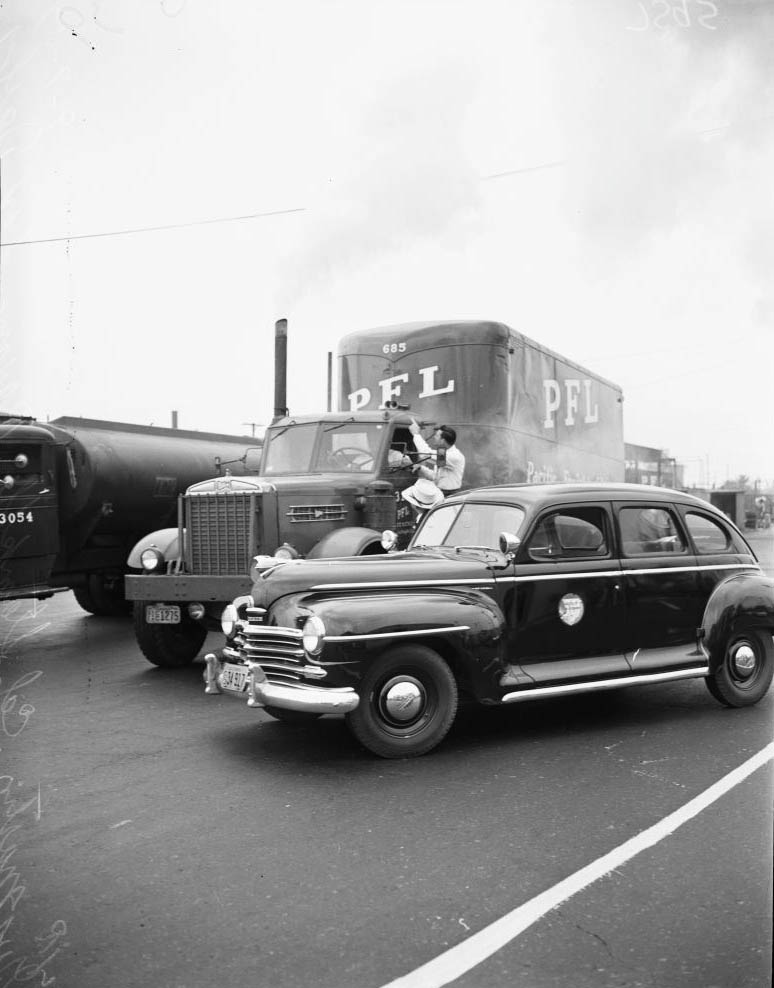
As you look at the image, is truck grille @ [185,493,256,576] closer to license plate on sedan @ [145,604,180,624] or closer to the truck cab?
the truck cab

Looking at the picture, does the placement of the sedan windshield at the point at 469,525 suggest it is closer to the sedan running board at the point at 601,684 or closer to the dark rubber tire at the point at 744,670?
the sedan running board at the point at 601,684

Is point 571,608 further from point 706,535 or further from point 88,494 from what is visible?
point 88,494

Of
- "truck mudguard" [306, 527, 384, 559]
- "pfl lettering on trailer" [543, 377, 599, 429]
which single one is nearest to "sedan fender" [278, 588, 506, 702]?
"truck mudguard" [306, 527, 384, 559]

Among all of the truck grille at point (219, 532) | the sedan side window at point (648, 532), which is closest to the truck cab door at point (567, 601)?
the sedan side window at point (648, 532)

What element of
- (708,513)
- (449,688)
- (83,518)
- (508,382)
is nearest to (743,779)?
(449,688)

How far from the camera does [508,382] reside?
1104 cm

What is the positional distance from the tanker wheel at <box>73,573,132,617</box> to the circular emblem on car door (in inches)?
330

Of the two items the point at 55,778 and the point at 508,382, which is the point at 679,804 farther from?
the point at 508,382

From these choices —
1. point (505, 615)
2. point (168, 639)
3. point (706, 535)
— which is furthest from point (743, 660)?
point (168, 639)

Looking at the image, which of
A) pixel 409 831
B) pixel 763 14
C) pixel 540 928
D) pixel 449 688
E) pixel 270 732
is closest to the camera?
pixel 763 14

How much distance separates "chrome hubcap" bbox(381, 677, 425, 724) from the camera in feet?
17.7

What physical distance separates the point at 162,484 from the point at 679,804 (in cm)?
924

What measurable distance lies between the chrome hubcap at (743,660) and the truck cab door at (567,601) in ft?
3.27

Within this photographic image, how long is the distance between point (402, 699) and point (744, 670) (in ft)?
9.14
